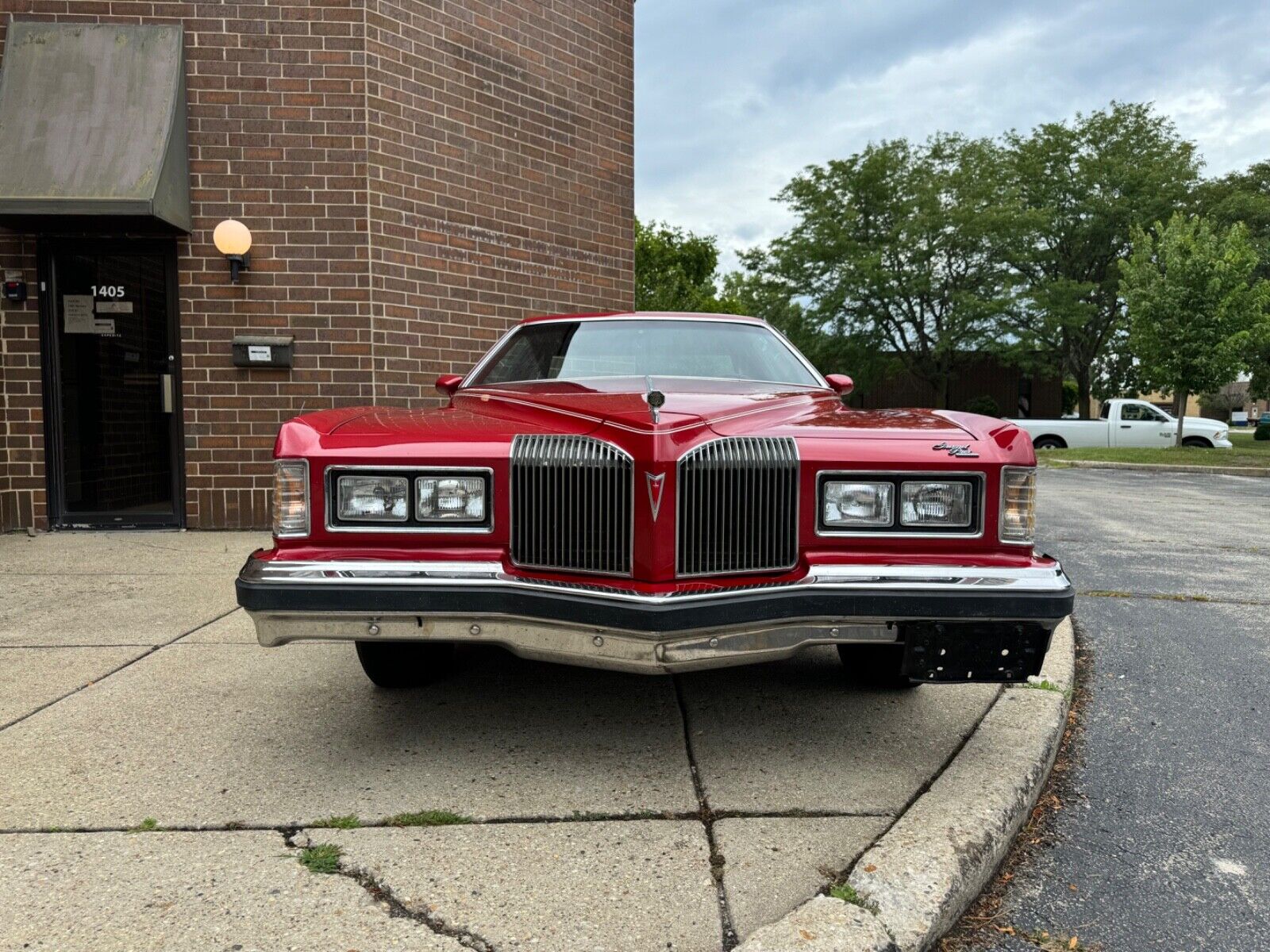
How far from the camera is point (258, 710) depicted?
344cm

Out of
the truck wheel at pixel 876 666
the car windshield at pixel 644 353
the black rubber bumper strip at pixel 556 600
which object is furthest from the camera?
the car windshield at pixel 644 353

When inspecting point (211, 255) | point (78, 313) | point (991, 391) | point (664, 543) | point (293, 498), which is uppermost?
point (211, 255)

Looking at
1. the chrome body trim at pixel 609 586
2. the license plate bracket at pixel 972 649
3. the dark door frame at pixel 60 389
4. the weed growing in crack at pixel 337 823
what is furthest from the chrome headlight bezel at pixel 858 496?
the dark door frame at pixel 60 389

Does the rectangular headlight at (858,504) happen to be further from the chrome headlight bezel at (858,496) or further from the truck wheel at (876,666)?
the truck wheel at (876,666)

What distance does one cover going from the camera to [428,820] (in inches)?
99.7

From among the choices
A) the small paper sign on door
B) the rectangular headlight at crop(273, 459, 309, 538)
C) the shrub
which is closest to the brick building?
the small paper sign on door

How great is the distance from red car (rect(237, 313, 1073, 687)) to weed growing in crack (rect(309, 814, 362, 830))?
0.50m

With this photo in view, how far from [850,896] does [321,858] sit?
1304 millimetres

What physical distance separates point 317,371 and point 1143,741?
6.56m

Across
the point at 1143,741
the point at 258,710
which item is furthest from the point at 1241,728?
the point at 258,710

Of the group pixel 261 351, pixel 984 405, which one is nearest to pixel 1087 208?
pixel 984 405

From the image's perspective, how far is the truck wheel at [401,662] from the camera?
3.48 metres

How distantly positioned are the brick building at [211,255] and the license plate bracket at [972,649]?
6091 mm

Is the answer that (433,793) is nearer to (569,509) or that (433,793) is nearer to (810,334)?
(569,509)
